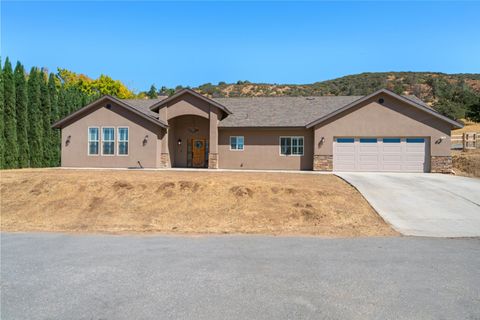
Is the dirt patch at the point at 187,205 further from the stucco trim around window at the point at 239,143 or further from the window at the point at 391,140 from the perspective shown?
the stucco trim around window at the point at 239,143

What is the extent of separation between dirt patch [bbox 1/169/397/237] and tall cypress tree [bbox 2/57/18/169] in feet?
33.5

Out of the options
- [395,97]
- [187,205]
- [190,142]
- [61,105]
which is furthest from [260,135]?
[61,105]

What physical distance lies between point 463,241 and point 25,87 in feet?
95.5

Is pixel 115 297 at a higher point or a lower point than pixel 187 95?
lower

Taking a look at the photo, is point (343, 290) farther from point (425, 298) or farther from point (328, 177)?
point (328, 177)

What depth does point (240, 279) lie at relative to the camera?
18.0 feet

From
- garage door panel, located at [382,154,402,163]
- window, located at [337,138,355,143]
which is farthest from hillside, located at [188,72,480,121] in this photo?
window, located at [337,138,355,143]

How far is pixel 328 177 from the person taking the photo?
56.5ft

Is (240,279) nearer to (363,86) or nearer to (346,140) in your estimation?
(346,140)

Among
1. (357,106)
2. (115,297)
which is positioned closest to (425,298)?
(115,297)

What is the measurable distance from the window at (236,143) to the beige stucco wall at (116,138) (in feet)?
15.4

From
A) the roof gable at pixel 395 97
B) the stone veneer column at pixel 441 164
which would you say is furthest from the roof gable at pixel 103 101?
the stone veneer column at pixel 441 164

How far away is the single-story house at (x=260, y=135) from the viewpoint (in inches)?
817

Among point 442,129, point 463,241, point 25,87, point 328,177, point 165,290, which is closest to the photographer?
point 165,290
